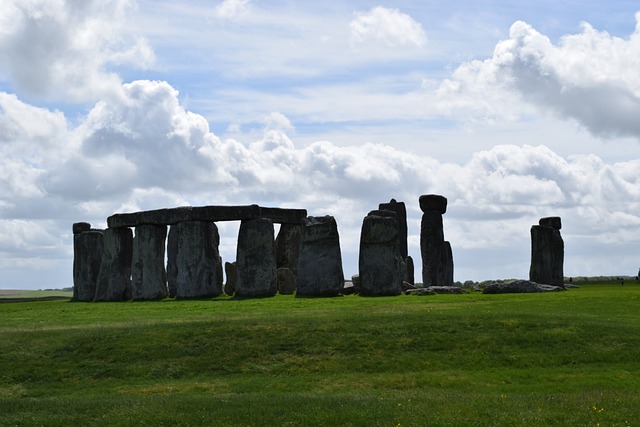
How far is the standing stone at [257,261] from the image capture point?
149 feet

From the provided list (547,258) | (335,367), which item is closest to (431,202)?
(547,258)

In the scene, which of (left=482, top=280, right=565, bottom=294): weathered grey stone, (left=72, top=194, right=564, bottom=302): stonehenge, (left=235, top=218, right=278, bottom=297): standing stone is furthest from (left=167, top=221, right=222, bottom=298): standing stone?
(left=482, top=280, right=565, bottom=294): weathered grey stone

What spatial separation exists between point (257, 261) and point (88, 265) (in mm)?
12063

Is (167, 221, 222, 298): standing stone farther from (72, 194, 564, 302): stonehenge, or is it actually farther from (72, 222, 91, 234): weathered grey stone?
(72, 222, 91, 234): weathered grey stone

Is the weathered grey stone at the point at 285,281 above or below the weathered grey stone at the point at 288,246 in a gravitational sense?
below

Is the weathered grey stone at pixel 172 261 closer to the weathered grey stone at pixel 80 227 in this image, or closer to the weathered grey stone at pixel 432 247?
the weathered grey stone at pixel 80 227

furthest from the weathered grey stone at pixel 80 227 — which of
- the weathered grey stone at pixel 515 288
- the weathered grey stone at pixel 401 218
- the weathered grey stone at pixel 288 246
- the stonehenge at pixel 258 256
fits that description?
the weathered grey stone at pixel 515 288

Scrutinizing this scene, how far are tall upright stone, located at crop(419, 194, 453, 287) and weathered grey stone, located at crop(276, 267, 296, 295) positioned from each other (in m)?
7.13

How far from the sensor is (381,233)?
1690 inches

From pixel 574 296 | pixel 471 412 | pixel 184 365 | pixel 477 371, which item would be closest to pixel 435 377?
pixel 477 371

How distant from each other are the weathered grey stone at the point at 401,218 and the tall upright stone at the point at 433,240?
5907 mm

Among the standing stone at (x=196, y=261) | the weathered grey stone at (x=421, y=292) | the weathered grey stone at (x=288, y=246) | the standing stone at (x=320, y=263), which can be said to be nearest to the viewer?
the standing stone at (x=320, y=263)

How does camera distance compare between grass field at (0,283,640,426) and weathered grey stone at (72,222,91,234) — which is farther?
weathered grey stone at (72,222,91,234)

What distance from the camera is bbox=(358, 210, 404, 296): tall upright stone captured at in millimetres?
42906
